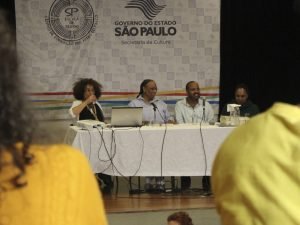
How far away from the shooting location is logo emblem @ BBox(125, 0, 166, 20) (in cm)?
709

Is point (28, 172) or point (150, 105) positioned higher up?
point (28, 172)

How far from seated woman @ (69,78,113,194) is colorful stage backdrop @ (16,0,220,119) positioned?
2.87 ft

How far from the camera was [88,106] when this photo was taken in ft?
19.5

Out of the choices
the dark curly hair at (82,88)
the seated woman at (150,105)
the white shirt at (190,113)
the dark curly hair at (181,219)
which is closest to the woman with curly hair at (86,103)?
the dark curly hair at (82,88)

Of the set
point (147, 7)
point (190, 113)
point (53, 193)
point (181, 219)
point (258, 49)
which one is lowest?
point (181, 219)

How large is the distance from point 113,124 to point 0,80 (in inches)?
→ 178

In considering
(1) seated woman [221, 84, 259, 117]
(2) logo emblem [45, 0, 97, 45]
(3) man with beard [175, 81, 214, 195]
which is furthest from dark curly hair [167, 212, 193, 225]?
(2) logo emblem [45, 0, 97, 45]

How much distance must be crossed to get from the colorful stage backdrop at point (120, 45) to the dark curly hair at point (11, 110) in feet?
20.1

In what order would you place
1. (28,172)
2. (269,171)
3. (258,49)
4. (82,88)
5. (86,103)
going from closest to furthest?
(28,172) → (269,171) → (86,103) → (82,88) → (258,49)

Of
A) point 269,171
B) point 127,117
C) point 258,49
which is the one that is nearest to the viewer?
point 269,171

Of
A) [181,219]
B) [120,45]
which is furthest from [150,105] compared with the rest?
[181,219]

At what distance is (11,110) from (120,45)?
20.7 feet

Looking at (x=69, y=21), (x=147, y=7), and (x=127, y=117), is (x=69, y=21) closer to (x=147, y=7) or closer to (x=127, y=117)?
(x=147, y=7)

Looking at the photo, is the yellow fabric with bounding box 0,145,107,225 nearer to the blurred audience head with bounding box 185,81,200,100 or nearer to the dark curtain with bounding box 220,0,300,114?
the blurred audience head with bounding box 185,81,200,100
